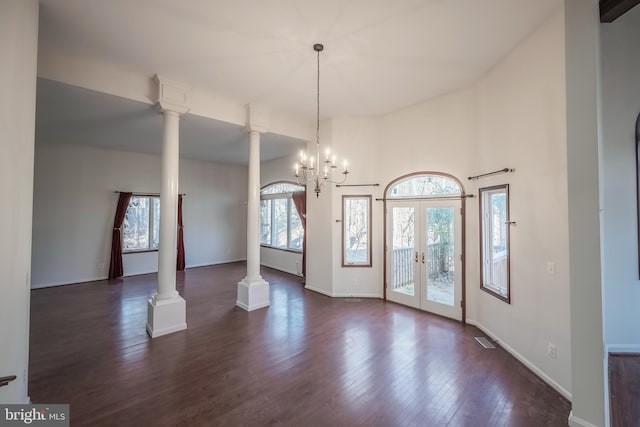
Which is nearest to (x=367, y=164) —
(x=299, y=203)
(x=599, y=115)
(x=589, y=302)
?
(x=299, y=203)

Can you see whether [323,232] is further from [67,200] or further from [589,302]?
[67,200]

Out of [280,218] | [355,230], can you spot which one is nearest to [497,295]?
[355,230]

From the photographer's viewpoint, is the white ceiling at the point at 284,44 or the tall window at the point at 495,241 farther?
the tall window at the point at 495,241

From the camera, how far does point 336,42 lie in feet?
9.65

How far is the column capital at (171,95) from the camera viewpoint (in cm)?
361

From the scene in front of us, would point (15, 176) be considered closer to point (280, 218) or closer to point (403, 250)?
point (403, 250)

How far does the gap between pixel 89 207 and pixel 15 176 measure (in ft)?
19.4

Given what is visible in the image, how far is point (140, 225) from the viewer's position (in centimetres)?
716

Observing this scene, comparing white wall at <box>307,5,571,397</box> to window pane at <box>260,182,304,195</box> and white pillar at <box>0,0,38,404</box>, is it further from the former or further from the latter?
white pillar at <box>0,0,38,404</box>

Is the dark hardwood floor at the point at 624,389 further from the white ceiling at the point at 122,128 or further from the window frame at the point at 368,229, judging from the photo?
the white ceiling at the point at 122,128

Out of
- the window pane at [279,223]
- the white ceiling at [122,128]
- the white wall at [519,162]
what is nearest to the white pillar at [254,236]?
the white ceiling at [122,128]

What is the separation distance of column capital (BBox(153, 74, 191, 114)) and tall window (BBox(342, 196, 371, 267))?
3170 millimetres

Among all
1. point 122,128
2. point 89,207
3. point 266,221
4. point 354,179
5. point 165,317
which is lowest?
point 165,317

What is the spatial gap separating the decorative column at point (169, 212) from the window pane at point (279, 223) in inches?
159
